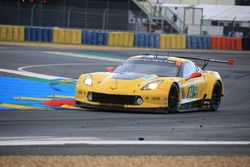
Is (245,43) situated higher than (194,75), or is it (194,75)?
(194,75)

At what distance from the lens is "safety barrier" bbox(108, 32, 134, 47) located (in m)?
44.0

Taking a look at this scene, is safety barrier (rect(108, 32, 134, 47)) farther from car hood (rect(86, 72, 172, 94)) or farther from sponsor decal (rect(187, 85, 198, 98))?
car hood (rect(86, 72, 172, 94))

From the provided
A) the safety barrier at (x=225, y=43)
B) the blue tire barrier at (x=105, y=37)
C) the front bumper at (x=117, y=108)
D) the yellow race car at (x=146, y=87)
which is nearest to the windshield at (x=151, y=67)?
the yellow race car at (x=146, y=87)

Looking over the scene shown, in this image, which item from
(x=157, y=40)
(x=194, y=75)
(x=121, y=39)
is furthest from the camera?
(x=157, y=40)

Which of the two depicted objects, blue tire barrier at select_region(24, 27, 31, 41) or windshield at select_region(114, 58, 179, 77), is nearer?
windshield at select_region(114, 58, 179, 77)

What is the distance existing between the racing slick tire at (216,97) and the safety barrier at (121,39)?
2771 cm

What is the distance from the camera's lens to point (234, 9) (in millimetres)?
51438

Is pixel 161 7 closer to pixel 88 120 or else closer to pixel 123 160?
pixel 88 120

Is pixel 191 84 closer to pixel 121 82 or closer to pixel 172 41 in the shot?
pixel 121 82

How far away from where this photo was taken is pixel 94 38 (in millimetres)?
43875

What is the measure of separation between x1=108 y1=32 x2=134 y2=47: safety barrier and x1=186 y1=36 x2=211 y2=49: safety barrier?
3732mm

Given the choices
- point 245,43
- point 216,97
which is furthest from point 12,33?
point 216,97

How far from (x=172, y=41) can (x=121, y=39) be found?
306 cm

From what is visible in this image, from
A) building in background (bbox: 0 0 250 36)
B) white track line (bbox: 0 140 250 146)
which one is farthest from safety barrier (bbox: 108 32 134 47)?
white track line (bbox: 0 140 250 146)
